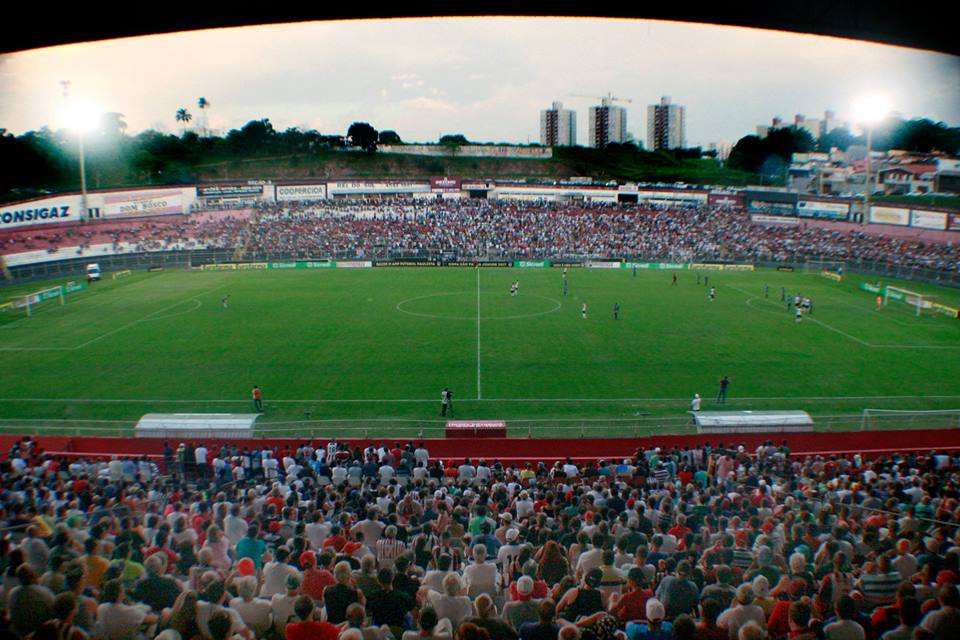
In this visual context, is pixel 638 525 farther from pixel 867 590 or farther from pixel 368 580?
pixel 368 580

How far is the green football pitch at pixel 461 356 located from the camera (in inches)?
963

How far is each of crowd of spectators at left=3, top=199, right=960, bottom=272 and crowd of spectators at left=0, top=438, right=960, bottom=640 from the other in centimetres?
5376

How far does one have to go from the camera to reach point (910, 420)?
22125 mm

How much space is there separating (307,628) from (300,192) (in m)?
86.6

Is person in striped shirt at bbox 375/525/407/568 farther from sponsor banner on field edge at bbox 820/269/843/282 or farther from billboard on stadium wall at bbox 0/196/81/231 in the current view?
billboard on stadium wall at bbox 0/196/81/231

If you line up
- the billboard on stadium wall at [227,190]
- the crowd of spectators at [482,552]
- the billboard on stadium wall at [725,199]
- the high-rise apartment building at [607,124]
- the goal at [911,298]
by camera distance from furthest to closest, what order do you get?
1. the high-rise apartment building at [607,124]
2. the billboard on stadium wall at [725,199]
3. the billboard on stadium wall at [227,190]
4. the goal at [911,298]
5. the crowd of spectators at [482,552]

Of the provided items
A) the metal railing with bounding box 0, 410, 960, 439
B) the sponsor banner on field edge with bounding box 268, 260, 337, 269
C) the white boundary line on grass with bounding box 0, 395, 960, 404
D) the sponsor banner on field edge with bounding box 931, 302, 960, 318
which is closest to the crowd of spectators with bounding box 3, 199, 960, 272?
the sponsor banner on field edge with bounding box 268, 260, 337, 269

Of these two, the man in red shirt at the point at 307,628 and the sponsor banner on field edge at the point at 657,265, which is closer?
the man in red shirt at the point at 307,628

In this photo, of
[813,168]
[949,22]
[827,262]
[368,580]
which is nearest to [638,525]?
[368,580]

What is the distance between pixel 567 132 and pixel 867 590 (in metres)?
197

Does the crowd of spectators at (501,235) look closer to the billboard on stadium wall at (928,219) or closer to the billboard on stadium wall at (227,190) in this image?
the billboard on stadium wall at (928,219)

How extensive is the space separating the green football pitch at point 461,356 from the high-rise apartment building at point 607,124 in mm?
129952

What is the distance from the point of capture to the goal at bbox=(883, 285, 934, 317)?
42.1 meters

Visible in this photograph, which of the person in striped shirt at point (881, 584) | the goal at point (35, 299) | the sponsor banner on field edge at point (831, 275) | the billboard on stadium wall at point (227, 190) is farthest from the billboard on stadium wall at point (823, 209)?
the person in striped shirt at point (881, 584)
